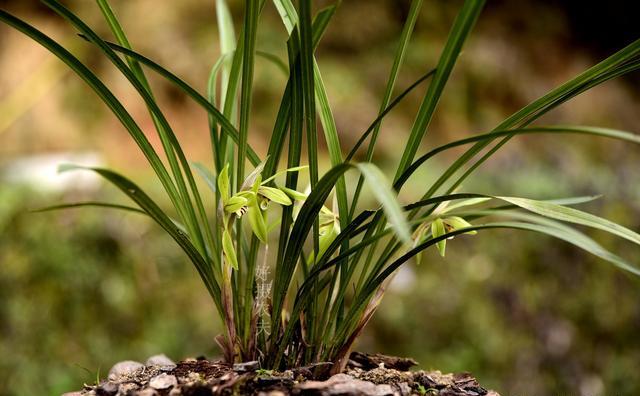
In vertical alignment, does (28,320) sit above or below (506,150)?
below

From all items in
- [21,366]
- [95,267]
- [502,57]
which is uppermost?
[502,57]

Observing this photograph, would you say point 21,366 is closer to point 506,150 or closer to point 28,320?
point 28,320

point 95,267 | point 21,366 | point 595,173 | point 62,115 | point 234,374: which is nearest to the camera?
point 234,374

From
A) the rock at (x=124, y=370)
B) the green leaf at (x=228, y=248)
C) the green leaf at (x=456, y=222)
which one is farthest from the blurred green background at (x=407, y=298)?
the green leaf at (x=456, y=222)

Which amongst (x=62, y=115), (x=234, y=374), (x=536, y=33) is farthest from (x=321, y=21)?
(x=536, y=33)

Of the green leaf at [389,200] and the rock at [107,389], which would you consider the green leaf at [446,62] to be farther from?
the rock at [107,389]

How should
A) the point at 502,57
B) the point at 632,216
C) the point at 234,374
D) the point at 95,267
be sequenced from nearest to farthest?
the point at 234,374
the point at 95,267
the point at 632,216
the point at 502,57

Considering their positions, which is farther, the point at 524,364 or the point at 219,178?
the point at 524,364
